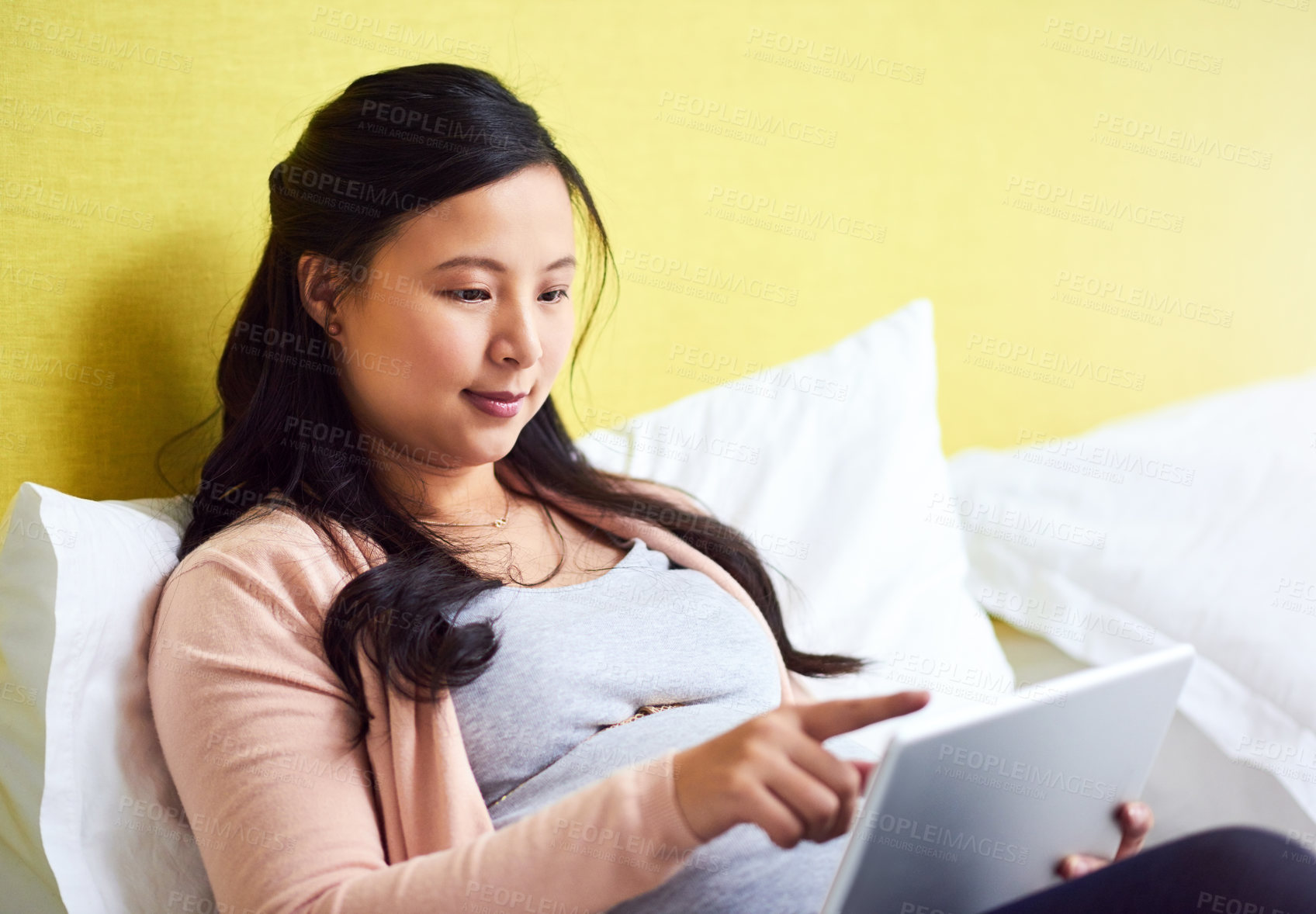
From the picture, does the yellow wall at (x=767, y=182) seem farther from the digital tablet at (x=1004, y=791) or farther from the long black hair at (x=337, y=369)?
the digital tablet at (x=1004, y=791)

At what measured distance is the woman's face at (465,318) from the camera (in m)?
0.81

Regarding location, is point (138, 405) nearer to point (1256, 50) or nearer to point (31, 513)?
point (31, 513)

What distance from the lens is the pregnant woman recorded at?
634 mm

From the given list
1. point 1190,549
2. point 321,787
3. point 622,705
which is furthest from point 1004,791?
point 1190,549

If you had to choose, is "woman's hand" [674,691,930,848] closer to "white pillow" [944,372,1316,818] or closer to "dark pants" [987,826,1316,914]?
"dark pants" [987,826,1316,914]

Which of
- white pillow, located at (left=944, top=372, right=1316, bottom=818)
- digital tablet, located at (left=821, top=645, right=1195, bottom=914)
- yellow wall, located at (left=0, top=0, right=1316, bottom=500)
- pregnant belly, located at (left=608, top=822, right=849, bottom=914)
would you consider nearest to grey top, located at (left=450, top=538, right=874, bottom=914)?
pregnant belly, located at (left=608, top=822, right=849, bottom=914)

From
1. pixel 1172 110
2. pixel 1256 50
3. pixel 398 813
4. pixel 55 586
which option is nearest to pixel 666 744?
pixel 398 813

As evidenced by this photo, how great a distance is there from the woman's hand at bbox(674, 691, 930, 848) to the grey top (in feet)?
0.53

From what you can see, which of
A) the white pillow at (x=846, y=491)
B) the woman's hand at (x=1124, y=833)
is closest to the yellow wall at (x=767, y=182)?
the white pillow at (x=846, y=491)

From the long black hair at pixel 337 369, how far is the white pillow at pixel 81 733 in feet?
0.32

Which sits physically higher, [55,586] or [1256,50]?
[1256,50]

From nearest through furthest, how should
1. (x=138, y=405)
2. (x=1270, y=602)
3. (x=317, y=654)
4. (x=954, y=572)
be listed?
1. (x=317, y=654)
2. (x=138, y=405)
3. (x=1270, y=602)
4. (x=954, y=572)

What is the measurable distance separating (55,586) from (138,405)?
28 cm

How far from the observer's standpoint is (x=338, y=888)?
640mm
